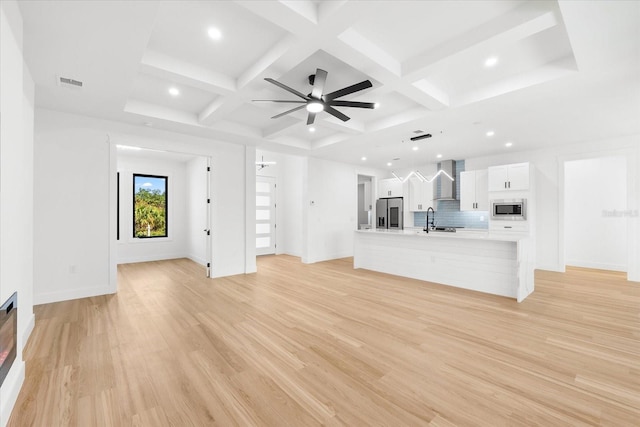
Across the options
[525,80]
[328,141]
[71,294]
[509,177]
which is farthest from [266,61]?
[509,177]

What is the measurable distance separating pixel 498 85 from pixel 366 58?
6.21 feet

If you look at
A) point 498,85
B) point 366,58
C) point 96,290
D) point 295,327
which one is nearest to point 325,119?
point 366,58

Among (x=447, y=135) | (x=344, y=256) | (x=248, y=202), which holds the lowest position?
(x=344, y=256)

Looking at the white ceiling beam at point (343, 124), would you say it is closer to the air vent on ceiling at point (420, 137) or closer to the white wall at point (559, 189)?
the air vent on ceiling at point (420, 137)

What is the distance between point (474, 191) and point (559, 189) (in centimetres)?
162

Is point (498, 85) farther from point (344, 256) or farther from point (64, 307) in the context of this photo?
point (64, 307)

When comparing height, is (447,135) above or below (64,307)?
above

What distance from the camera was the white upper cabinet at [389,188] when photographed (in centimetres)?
834

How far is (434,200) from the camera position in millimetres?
7738

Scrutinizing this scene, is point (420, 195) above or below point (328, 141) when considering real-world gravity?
below

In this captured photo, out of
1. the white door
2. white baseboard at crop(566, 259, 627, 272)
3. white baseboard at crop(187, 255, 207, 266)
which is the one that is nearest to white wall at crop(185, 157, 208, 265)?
white baseboard at crop(187, 255, 207, 266)

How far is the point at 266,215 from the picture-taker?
8367 mm

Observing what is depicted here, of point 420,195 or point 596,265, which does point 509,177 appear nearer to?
point 420,195

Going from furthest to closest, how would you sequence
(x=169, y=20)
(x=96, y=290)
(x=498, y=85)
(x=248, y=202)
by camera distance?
(x=248, y=202) < (x=96, y=290) < (x=498, y=85) < (x=169, y=20)
